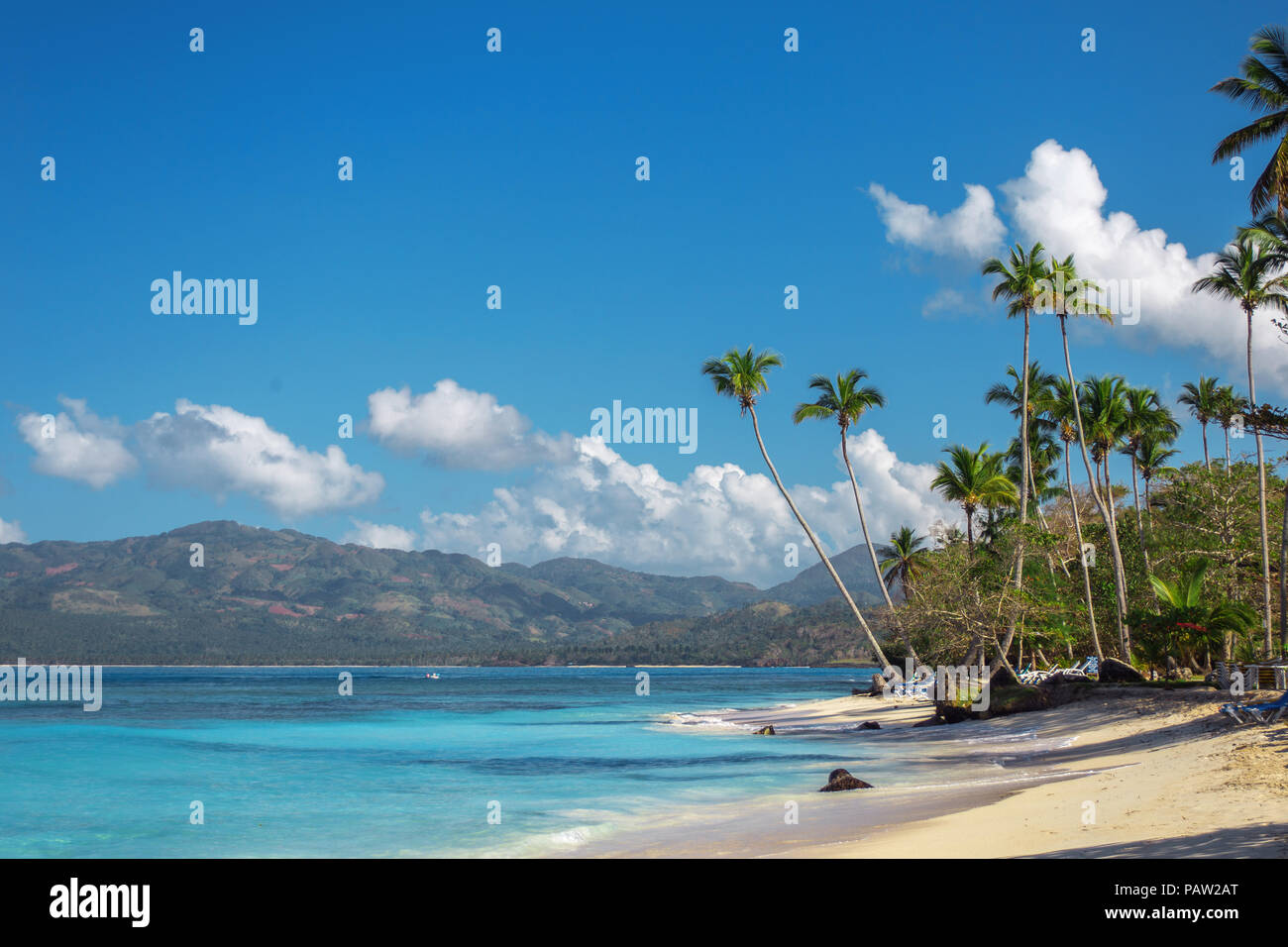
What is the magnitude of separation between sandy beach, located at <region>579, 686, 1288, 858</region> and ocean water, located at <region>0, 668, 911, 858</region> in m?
2.21

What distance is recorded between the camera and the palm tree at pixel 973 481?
5144 centimetres

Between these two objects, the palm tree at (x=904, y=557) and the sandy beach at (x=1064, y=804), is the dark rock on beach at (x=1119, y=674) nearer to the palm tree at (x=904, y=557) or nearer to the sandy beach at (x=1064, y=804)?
the sandy beach at (x=1064, y=804)

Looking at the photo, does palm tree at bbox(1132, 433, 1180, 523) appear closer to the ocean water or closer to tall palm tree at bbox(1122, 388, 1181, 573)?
tall palm tree at bbox(1122, 388, 1181, 573)

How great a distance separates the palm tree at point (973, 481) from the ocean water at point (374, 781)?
1991cm

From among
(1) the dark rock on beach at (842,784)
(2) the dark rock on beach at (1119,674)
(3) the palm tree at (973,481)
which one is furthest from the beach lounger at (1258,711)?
(3) the palm tree at (973,481)

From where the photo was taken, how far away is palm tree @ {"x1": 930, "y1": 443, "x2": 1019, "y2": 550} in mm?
51438

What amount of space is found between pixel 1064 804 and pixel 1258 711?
25.1 feet

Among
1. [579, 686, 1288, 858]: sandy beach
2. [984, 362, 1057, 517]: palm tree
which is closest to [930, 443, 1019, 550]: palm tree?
[984, 362, 1057, 517]: palm tree
